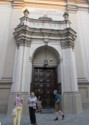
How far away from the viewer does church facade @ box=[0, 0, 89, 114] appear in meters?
9.70

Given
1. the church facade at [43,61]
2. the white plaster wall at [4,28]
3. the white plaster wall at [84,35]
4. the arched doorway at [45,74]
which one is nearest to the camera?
the church facade at [43,61]

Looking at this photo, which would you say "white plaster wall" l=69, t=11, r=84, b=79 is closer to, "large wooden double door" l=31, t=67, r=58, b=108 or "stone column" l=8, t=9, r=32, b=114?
"large wooden double door" l=31, t=67, r=58, b=108

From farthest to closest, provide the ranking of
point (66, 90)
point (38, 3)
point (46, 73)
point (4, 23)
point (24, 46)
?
1. point (38, 3)
2. point (4, 23)
3. point (46, 73)
4. point (24, 46)
5. point (66, 90)

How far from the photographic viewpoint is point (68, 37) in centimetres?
1101

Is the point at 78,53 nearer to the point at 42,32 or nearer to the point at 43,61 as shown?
the point at 43,61

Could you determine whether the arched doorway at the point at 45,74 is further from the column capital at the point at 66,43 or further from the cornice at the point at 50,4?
the cornice at the point at 50,4

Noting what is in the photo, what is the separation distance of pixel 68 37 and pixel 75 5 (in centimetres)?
523

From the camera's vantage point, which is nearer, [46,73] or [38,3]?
[46,73]

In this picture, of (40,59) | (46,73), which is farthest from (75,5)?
(46,73)

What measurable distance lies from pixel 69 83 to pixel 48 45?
A: 359cm

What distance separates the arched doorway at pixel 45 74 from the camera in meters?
10.8

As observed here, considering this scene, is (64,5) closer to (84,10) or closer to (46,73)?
(84,10)

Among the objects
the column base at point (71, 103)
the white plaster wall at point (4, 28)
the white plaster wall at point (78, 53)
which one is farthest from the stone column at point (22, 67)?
the white plaster wall at point (78, 53)

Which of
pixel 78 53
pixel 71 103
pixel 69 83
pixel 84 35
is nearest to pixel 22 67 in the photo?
pixel 69 83
